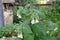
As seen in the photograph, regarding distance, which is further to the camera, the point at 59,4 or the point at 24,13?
the point at 59,4

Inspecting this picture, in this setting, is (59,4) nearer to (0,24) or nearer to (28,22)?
(0,24)

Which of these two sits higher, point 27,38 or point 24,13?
point 24,13

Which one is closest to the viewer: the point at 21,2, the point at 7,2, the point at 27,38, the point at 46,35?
the point at 27,38

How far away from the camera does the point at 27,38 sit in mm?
1748

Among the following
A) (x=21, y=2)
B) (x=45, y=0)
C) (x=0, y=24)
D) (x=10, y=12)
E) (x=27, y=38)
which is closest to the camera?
(x=27, y=38)

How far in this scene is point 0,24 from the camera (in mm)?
2320

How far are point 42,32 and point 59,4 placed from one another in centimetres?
279

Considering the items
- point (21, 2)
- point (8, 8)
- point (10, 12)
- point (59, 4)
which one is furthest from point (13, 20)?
point (59, 4)

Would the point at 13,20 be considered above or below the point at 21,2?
below

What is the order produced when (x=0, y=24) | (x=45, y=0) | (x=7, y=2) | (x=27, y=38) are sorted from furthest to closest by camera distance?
(x=45, y=0), (x=7, y=2), (x=0, y=24), (x=27, y=38)

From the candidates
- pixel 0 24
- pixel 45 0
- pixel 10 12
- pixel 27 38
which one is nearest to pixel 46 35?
pixel 27 38

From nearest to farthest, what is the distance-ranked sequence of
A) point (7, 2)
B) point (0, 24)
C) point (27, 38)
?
point (27, 38) < point (0, 24) < point (7, 2)

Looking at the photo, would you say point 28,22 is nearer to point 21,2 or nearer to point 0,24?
point 0,24

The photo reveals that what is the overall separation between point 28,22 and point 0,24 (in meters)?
0.61
